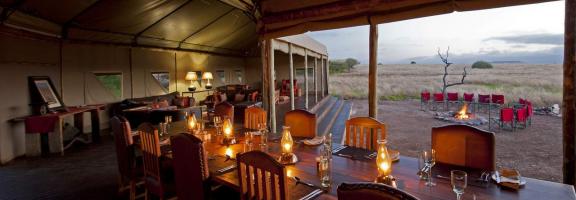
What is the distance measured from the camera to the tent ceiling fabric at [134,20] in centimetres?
527

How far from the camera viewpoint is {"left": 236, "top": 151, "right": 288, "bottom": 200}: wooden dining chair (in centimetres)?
147

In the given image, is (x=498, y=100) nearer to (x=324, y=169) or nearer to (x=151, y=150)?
(x=324, y=169)

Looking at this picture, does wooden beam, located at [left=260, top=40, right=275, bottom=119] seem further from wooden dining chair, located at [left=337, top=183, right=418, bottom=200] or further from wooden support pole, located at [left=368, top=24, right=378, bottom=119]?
wooden dining chair, located at [left=337, top=183, right=418, bottom=200]

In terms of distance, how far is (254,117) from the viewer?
3953mm

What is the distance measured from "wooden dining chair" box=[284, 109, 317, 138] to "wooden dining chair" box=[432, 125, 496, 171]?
1.30m

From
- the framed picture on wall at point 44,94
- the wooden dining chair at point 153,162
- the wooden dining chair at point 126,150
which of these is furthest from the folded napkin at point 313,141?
the framed picture on wall at point 44,94

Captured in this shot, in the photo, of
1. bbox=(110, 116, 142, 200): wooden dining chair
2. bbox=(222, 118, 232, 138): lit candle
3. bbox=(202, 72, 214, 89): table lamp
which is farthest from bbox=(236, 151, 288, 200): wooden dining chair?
bbox=(202, 72, 214, 89): table lamp

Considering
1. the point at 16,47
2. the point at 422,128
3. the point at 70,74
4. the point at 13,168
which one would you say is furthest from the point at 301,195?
the point at 422,128

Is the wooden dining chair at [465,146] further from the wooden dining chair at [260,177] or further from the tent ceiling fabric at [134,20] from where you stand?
the tent ceiling fabric at [134,20]

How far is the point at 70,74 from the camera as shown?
6.92 meters

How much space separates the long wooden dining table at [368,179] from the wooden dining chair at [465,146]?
29 cm

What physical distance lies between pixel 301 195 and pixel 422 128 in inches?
323

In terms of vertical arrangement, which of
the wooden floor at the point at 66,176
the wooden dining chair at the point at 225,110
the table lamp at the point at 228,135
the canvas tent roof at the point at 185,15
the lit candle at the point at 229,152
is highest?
the canvas tent roof at the point at 185,15

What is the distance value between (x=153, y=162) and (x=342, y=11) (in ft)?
11.0
